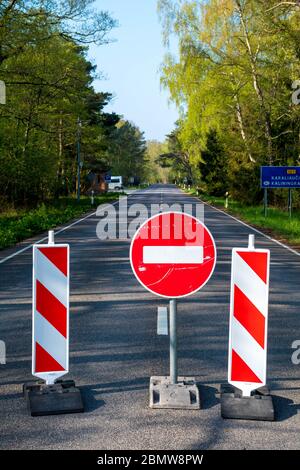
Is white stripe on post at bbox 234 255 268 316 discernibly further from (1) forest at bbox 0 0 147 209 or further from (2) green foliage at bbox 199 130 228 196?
(2) green foliage at bbox 199 130 228 196

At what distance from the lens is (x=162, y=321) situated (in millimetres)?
8469

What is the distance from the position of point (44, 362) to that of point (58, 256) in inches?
35.6

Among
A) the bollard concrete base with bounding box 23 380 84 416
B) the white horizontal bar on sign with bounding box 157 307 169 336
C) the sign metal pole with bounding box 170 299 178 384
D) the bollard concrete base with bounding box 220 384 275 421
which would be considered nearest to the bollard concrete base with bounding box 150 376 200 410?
the sign metal pole with bounding box 170 299 178 384

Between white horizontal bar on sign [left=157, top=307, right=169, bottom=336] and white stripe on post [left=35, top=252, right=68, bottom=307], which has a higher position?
white stripe on post [left=35, top=252, right=68, bottom=307]

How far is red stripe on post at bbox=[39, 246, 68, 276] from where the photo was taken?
18.0 ft

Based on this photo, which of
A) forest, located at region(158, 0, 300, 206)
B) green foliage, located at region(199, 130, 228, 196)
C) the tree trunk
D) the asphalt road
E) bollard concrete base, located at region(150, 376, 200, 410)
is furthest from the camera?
green foliage, located at region(199, 130, 228, 196)

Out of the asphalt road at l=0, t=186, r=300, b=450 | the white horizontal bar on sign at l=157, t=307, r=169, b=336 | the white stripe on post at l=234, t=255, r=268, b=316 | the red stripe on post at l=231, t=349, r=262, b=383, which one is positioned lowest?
the asphalt road at l=0, t=186, r=300, b=450

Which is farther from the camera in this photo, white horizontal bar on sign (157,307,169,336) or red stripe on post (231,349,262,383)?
white horizontal bar on sign (157,307,169,336)

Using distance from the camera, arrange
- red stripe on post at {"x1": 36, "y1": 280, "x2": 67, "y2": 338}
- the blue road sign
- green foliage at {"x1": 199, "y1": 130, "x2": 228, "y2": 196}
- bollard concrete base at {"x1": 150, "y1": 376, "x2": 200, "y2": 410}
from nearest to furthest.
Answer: bollard concrete base at {"x1": 150, "y1": 376, "x2": 200, "y2": 410}, red stripe on post at {"x1": 36, "y1": 280, "x2": 67, "y2": 338}, the blue road sign, green foliage at {"x1": 199, "y1": 130, "x2": 228, "y2": 196}

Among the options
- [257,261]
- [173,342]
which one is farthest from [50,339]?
[257,261]

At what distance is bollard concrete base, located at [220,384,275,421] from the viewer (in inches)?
199

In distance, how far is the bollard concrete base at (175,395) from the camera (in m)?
5.26

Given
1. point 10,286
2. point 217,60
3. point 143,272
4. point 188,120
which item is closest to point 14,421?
point 143,272

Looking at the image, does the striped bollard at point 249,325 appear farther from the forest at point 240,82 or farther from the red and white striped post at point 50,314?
the forest at point 240,82
